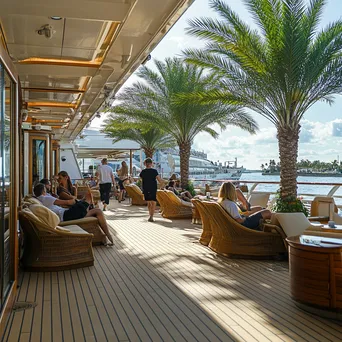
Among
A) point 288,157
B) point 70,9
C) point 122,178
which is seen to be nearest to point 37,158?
point 122,178

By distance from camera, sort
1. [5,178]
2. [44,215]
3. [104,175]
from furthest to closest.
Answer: [104,175], [44,215], [5,178]

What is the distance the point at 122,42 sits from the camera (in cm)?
537

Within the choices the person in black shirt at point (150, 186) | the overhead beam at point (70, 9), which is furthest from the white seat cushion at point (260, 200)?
the overhead beam at point (70, 9)

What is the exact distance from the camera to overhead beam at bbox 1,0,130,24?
430 centimetres

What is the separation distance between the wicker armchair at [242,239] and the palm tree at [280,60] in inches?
133

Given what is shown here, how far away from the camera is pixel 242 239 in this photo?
6.11 m

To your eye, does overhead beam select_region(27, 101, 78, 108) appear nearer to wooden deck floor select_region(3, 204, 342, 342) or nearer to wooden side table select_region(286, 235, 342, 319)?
wooden deck floor select_region(3, 204, 342, 342)

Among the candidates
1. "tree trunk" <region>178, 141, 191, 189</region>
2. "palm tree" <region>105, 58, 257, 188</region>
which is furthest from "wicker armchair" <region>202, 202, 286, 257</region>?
"tree trunk" <region>178, 141, 191, 189</region>

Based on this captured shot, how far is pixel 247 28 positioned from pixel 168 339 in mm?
6835

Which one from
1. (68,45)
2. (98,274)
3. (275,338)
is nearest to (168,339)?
(275,338)

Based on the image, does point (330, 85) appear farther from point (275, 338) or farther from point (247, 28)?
point (275, 338)

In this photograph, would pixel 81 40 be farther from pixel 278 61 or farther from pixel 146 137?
pixel 146 137

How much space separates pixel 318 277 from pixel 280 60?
543 cm

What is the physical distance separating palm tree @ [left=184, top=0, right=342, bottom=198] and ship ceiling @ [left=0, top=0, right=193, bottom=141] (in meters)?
2.53
